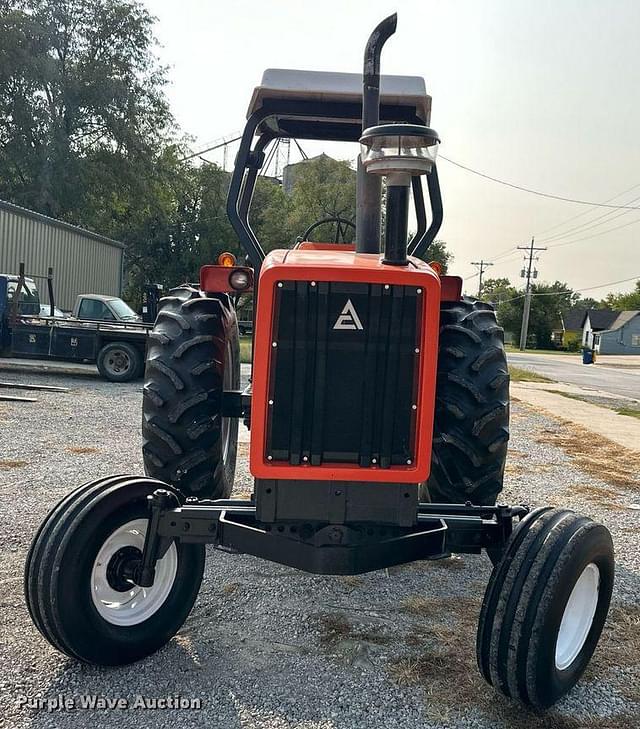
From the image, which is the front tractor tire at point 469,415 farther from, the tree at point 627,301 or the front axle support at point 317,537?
the tree at point 627,301

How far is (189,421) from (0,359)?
11.6 m

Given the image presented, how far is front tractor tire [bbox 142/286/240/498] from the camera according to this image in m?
3.55

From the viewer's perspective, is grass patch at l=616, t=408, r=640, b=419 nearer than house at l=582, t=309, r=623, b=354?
Yes

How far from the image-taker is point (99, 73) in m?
28.5

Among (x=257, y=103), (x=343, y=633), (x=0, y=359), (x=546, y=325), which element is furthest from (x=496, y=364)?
(x=546, y=325)

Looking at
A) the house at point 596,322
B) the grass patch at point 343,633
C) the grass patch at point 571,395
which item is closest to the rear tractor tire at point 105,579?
the grass patch at point 343,633

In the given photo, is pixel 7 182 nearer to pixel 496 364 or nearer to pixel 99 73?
A: pixel 99 73

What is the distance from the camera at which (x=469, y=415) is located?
3.54 meters

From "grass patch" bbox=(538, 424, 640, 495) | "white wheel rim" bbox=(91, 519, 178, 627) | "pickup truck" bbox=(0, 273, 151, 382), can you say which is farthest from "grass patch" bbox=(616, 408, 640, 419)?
"white wheel rim" bbox=(91, 519, 178, 627)

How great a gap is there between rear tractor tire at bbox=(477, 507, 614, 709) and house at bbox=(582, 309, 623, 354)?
264 feet

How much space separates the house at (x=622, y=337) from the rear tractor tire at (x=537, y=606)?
2979 inches

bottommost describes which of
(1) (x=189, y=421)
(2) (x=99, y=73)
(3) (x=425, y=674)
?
(3) (x=425, y=674)

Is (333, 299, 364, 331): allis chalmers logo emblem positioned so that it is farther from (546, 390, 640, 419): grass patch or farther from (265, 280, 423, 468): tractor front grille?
(546, 390, 640, 419): grass patch

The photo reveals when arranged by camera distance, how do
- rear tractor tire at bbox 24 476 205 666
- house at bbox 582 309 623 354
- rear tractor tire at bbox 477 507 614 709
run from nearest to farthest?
rear tractor tire at bbox 477 507 614 709
rear tractor tire at bbox 24 476 205 666
house at bbox 582 309 623 354
